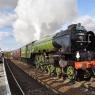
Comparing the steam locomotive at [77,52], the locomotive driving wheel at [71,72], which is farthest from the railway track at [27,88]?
the steam locomotive at [77,52]

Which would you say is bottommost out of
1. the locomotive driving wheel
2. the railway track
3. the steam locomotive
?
the railway track

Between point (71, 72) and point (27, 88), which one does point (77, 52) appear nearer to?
point (71, 72)

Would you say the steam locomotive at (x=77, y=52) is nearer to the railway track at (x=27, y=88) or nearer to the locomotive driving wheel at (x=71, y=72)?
the locomotive driving wheel at (x=71, y=72)

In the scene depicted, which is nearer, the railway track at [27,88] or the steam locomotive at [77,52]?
the railway track at [27,88]

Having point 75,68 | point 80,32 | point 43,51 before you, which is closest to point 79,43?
point 80,32

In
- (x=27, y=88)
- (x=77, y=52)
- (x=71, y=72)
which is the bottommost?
(x=27, y=88)

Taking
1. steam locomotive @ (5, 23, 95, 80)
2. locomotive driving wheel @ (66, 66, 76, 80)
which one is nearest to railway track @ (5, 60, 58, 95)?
locomotive driving wheel @ (66, 66, 76, 80)

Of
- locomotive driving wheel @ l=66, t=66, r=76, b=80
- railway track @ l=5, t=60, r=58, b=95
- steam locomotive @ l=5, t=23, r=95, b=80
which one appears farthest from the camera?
locomotive driving wheel @ l=66, t=66, r=76, b=80

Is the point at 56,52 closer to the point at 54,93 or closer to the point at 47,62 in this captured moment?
the point at 47,62

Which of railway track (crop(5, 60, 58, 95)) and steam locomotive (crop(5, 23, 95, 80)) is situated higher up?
steam locomotive (crop(5, 23, 95, 80))

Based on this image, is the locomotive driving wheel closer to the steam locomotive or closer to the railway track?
the steam locomotive

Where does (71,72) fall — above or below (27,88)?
above

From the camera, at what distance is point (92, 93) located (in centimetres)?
1333

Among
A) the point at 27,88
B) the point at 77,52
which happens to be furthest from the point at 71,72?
the point at 27,88
